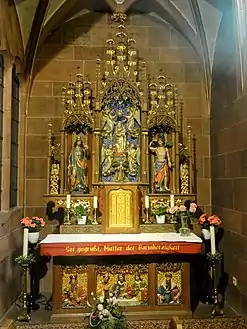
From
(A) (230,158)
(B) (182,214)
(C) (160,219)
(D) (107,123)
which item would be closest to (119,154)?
(D) (107,123)

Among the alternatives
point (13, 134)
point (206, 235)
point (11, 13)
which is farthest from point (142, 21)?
point (206, 235)

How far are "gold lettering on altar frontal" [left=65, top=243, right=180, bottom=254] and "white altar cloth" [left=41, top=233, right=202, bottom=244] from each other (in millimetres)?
79

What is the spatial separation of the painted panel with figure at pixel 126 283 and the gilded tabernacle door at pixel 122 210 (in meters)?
0.59

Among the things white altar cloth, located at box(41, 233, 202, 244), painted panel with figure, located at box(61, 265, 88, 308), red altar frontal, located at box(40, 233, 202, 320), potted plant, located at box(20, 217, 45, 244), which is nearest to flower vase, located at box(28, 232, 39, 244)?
potted plant, located at box(20, 217, 45, 244)

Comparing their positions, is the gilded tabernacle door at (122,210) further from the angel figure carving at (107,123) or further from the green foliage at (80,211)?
the angel figure carving at (107,123)

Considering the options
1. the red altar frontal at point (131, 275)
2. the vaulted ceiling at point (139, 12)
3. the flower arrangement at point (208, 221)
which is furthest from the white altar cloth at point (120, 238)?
the vaulted ceiling at point (139, 12)

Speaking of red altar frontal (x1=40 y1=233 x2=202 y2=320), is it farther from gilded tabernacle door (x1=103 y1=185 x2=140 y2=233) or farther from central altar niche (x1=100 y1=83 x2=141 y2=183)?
central altar niche (x1=100 y1=83 x2=141 y2=183)

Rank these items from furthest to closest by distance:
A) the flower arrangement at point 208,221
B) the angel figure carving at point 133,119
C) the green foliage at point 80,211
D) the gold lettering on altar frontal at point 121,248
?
the angel figure carving at point 133,119, the green foliage at point 80,211, the flower arrangement at point 208,221, the gold lettering on altar frontal at point 121,248

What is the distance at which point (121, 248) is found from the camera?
14.4 ft

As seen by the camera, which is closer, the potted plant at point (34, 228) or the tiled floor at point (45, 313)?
the tiled floor at point (45, 313)

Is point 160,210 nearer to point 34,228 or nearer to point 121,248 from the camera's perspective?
point 121,248

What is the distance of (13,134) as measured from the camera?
529cm

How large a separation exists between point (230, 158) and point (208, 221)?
89 cm

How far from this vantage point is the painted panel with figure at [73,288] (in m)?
4.52
